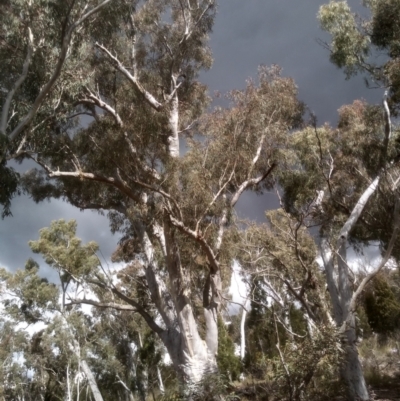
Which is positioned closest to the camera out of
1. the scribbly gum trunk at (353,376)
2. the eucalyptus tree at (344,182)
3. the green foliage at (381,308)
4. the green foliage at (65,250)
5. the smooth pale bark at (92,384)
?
the scribbly gum trunk at (353,376)

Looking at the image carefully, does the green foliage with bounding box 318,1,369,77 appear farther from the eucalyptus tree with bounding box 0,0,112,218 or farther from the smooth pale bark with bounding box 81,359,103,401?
the smooth pale bark with bounding box 81,359,103,401

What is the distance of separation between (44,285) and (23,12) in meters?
11.6

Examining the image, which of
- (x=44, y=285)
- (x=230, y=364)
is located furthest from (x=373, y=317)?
(x=44, y=285)

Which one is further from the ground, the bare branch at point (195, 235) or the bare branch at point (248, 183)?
the bare branch at point (248, 183)

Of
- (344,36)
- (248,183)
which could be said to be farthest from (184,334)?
(344,36)

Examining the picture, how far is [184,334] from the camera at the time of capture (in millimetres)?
7637

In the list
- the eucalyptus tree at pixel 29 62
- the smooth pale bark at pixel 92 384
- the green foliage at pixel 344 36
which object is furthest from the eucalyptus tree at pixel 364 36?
the smooth pale bark at pixel 92 384

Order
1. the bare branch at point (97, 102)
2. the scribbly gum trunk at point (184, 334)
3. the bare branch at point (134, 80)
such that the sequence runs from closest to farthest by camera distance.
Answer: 1. the scribbly gum trunk at point (184, 334)
2. the bare branch at point (97, 102)
3. the bare branch at point (134, 80)

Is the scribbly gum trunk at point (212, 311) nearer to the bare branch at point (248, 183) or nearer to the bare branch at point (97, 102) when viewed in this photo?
the bare branch at point (248, 183)

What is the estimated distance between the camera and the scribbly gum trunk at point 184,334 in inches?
290

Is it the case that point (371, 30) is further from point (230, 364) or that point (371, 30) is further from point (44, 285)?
point (44, 285)

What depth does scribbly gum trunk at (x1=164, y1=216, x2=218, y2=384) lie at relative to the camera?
7.36 meters

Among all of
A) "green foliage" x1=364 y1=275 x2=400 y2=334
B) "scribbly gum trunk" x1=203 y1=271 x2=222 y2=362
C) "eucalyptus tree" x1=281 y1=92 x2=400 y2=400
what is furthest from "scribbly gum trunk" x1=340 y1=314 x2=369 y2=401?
"green foliage" x1=364 y1=275 x2=400 y2=334

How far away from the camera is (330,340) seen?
5418 millimetres
